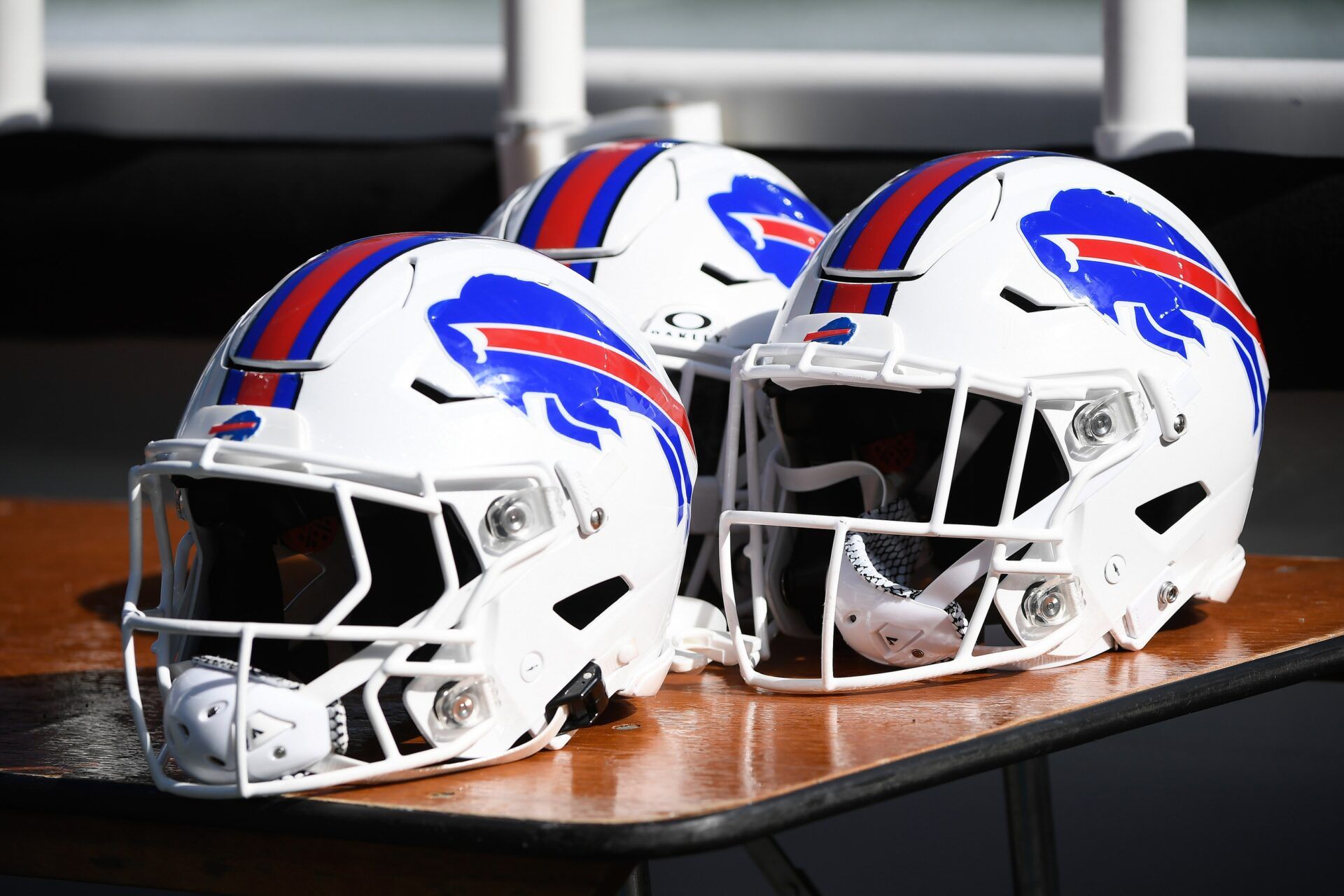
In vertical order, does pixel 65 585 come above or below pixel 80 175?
below

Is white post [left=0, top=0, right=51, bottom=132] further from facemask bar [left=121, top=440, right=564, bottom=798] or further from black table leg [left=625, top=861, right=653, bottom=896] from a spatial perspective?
black table leg [left=625, top=861, right=653, bottom=896]

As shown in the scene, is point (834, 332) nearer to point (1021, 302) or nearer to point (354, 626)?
point (1021, 302)

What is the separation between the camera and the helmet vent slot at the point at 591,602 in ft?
4.21

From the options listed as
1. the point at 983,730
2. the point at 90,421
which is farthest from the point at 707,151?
the point at 90,421

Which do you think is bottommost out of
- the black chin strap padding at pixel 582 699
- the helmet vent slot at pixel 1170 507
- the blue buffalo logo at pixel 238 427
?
the black chin strap padding at pixel 582 699

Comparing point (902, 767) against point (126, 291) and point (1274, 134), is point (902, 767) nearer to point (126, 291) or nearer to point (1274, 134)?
point (1274, 134)

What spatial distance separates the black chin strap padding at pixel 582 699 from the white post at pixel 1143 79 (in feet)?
4.41

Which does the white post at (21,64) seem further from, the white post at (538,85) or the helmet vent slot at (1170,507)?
the helmet vent slot at (1170,507)

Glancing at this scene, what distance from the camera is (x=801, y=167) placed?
2.37 metres

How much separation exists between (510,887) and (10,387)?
2404mm

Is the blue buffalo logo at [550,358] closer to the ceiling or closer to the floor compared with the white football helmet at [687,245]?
closer to the floor

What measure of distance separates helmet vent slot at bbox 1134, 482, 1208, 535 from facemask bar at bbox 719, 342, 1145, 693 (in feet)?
0.39

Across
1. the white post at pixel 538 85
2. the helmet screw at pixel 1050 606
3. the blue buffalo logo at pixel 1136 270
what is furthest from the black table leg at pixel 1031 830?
the white post at pixel 538 85

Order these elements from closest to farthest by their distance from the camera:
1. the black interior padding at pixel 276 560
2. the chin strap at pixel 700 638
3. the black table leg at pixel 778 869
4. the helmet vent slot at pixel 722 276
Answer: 1. the black interior padding at pixel 276 560
2. the chin strap at pixel 700 638
3. the black table leg at pixel 778 869
4. the helmet vent slot at pixel 722 276
